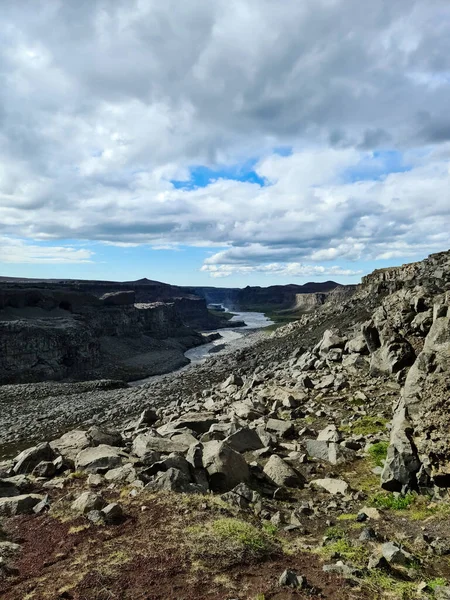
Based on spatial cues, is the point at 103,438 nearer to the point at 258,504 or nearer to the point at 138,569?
the point at 258,504

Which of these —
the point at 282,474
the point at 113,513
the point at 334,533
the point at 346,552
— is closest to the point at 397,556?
the point at 346,552

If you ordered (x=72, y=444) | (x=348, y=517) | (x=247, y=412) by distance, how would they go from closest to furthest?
(x=348, y=517), (x=72, y=444), (x=247, y=412)

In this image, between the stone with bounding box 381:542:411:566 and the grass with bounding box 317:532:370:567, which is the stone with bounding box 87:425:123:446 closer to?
the grass with bounding box 317:532:370:567

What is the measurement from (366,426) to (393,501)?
19.9ft

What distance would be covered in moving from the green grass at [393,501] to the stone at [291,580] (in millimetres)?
4657

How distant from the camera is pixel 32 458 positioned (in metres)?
14.6

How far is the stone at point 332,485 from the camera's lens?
1189 centimetres

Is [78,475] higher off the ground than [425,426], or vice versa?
[425,426]

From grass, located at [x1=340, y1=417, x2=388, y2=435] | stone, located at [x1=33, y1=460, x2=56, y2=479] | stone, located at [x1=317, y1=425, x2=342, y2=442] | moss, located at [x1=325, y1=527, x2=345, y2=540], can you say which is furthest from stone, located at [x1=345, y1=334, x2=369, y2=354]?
stone, located at [x1=33, y1=460, x2=56, y2=479]

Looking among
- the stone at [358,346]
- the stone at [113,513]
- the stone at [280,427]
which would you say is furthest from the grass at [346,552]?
the stone at [358,346]

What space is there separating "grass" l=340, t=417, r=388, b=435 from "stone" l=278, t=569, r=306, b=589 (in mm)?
10021

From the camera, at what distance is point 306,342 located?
4775 centimetres

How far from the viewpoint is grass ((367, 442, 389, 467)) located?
13.6m

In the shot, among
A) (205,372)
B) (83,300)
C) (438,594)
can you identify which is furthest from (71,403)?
(83,300)
